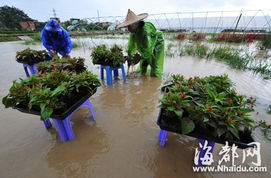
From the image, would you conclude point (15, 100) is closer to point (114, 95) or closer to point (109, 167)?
point (109, 167)

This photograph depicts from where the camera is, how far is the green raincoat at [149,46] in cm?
270

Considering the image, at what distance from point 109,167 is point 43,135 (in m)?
0.91

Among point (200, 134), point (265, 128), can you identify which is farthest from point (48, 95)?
point (265, 128)

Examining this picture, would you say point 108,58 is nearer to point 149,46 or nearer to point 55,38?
point 149,46

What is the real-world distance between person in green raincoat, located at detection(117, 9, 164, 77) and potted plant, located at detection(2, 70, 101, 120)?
60.4 inches

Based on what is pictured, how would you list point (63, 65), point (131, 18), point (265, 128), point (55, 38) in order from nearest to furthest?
1. point (265, 128)
2. point (63, 65)
3. point (131, 18)
4. point (55, 38)

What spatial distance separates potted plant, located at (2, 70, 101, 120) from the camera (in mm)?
1157

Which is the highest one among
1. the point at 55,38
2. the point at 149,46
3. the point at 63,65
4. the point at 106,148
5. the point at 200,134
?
the point at 55,38

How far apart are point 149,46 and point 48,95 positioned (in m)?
2.08

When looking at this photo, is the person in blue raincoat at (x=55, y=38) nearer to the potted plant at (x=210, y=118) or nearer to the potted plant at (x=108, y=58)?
the potted plant at (x=108, y=58)

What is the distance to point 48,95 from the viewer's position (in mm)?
1188

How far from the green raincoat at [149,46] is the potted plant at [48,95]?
63.7 inches

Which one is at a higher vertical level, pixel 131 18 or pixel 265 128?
pixel 131 18

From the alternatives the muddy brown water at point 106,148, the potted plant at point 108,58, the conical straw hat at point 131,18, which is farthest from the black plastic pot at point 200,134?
the conical straw hat at point 131,18
